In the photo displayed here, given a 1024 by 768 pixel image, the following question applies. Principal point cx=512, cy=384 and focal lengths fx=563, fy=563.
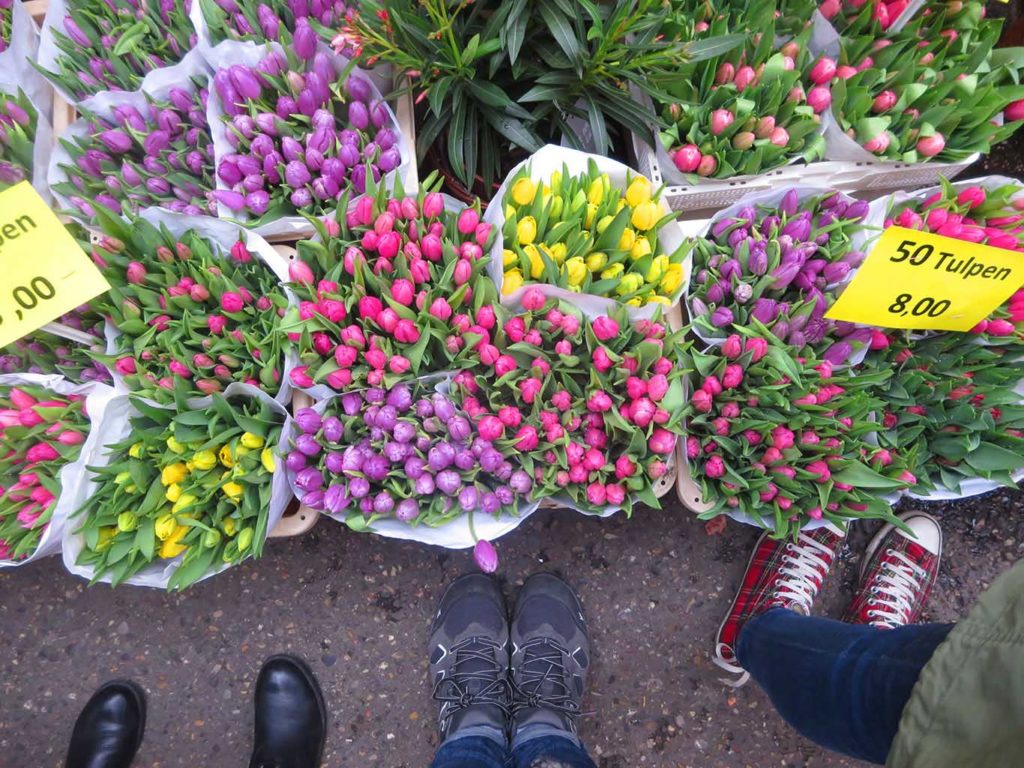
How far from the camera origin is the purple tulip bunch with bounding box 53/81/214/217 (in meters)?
1.22

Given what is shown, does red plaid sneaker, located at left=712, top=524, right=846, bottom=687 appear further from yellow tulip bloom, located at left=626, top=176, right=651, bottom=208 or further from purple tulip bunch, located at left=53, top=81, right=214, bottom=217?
purple tulip bunch, located at left=53, top=81, right=214, bottom=217

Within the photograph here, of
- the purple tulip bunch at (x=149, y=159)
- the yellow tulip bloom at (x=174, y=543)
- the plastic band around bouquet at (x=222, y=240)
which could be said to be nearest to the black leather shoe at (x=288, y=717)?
the yellow tulip bloom at (x=174, y=543)

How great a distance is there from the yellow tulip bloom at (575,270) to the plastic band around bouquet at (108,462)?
2.01 ft

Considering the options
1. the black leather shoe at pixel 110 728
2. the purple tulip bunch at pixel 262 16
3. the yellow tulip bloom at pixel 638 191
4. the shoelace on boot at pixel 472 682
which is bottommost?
the black leather shoe at pixel 110 728

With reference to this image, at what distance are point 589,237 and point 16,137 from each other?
4.33ft

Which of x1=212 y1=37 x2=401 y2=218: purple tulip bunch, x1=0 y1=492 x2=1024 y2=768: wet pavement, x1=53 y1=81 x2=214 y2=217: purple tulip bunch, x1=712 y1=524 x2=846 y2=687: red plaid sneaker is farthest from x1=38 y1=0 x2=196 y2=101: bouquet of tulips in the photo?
x1=712 y1=524 x2=846 y2=687: red plaid sneaker

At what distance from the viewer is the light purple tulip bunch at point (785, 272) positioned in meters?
1.12

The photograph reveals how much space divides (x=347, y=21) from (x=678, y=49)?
24.3 inches

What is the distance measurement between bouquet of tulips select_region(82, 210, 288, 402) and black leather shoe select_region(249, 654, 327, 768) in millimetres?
963

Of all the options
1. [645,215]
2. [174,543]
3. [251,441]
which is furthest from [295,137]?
[174,543]

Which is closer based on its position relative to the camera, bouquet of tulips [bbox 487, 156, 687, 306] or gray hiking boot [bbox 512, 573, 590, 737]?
bouquet of tulips [bbox 487, 156, 687, 306]

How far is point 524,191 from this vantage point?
109 centimetres

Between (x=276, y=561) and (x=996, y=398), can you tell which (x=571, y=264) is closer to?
(x=996, y=398)

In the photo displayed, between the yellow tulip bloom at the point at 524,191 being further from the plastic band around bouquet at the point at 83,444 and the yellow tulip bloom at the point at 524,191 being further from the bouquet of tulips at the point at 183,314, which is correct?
the plastic band around bouquet at the point at 83,444
